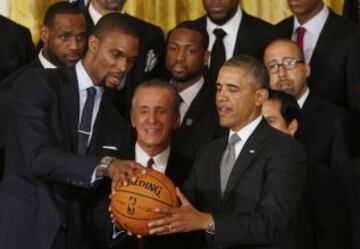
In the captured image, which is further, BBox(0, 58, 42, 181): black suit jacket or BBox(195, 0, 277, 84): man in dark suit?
BBox(195, 0, 277, 84): man in dark suit

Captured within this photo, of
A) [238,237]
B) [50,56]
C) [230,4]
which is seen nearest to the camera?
[238,237]

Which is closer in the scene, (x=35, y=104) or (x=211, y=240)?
(x=211, y=240)

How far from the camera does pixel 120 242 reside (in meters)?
4.74

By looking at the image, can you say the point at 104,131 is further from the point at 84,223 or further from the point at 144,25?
the point at 144,25

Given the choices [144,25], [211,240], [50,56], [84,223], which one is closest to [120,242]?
[84,223]

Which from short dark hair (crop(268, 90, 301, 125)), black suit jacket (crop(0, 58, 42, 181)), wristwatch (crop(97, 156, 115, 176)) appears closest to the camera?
wristwatch (crop(97, 156, 115, 176))

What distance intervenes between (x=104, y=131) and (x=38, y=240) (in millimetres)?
633

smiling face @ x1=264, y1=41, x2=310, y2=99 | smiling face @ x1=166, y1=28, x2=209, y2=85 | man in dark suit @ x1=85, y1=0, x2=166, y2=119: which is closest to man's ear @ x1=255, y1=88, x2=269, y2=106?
smiling face @ x1=264, y1=41, x2=310, y2=99

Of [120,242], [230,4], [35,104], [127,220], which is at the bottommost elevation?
[120,242]

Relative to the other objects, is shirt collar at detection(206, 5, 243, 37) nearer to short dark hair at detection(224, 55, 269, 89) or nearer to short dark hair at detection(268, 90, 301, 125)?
short dark hair at detection(268, 90, 301, 125)

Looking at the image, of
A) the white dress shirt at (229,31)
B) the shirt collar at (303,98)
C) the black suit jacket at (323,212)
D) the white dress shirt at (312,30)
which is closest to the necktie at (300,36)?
the white dress shirt at (312,30)

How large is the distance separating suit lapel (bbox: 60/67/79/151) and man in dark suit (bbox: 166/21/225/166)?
0.80 meters

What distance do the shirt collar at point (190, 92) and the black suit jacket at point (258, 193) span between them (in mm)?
1348

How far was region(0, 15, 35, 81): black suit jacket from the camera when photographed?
5.92 metres
